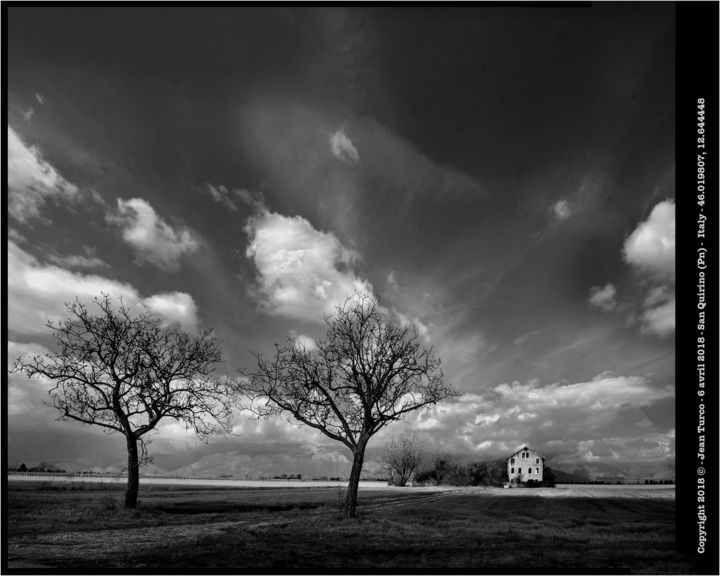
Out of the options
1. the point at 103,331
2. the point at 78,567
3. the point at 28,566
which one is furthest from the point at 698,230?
the point at 103,331

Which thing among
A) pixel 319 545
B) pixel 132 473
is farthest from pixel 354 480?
pixel 132 473

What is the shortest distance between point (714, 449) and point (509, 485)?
4312 inches

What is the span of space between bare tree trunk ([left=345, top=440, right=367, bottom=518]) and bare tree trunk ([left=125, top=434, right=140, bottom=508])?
42.4ft

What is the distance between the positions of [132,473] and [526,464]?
136m

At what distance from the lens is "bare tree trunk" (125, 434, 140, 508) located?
27922mm

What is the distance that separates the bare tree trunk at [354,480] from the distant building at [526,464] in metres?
118

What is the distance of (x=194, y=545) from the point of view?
56.4 feet

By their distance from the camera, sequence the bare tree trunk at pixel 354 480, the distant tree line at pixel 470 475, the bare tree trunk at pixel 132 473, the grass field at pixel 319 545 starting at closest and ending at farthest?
the grass field at pixel 319 545
the bare tree trunk at pixel 354 480
the bare tree trunk at pixel 132 473
the distant tree line at pixel 470 475

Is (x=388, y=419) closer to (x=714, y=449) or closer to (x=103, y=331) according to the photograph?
(x=714, y=449)

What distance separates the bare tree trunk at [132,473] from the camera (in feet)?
91.6

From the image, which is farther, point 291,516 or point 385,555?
point 291,516

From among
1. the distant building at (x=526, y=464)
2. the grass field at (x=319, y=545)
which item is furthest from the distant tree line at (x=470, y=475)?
the grass field at (x=319, y=545)

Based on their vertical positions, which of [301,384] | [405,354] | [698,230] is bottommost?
[301,384]

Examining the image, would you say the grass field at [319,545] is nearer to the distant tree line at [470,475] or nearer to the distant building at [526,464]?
the distant tree line at [470,475]
